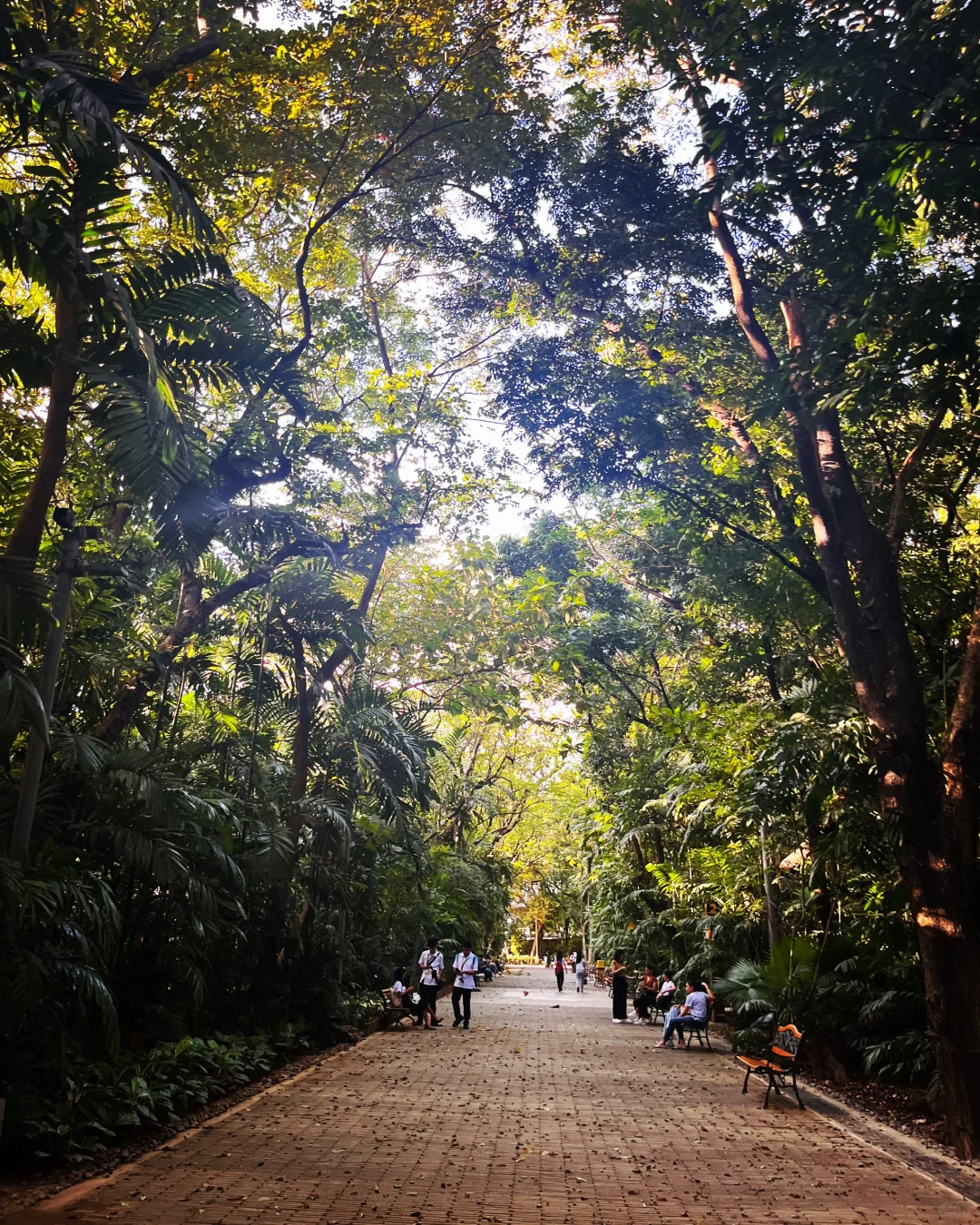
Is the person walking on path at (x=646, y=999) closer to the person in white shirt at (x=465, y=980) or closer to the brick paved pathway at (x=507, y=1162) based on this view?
the person in white shirt at (x=465, y=980)

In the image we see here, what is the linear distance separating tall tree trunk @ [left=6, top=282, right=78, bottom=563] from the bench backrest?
8.62 meters

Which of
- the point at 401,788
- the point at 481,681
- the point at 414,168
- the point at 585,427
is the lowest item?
the point at 401,788

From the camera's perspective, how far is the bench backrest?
9.77 metres

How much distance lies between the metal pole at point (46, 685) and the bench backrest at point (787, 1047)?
25.2ft

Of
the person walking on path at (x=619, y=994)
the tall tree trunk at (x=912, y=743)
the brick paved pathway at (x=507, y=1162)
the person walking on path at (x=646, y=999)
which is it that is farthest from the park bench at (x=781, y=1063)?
the person walking on path at (x=619, y=994)

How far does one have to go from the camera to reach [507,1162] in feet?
22.3

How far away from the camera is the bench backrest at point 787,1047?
9.77 metres

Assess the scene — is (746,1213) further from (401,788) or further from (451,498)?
(451,498)

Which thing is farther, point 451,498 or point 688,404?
point 451,498

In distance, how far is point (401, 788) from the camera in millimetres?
14008

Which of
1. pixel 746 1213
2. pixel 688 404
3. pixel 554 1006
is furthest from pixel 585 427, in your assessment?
pixel 554 1006

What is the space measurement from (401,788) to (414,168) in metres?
8.54

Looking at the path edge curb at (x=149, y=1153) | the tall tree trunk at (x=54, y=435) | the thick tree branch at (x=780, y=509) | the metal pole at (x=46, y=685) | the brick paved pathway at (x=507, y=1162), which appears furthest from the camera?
the thick tree branch at (x=780, y=509)

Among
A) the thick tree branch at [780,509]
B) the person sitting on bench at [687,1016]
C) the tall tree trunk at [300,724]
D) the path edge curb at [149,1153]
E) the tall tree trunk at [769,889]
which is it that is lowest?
the path edge curb at [149,1153]
